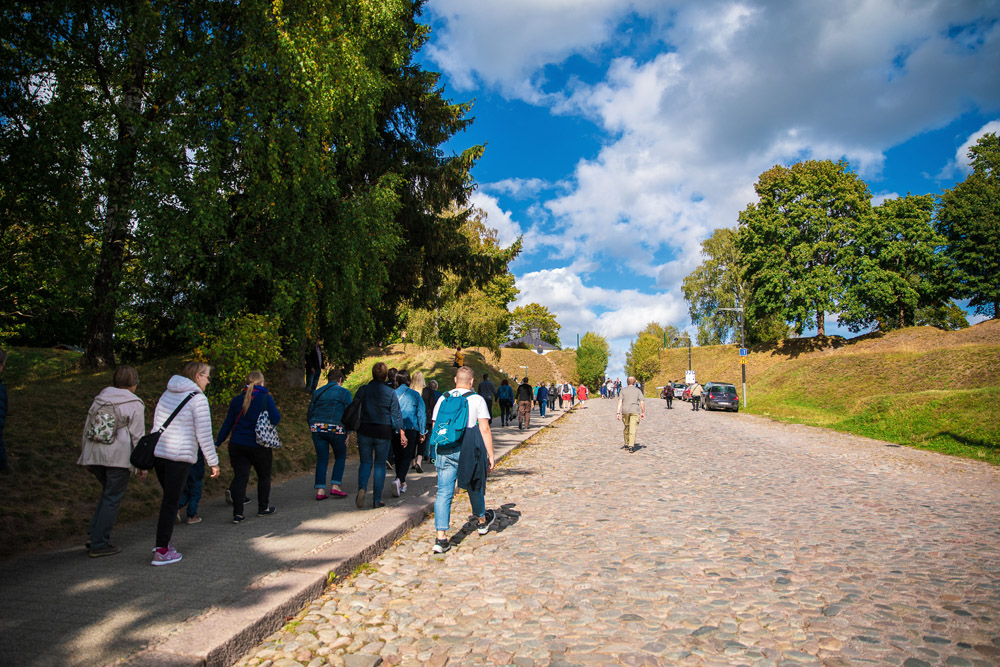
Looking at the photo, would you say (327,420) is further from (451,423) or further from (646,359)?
(646,359)

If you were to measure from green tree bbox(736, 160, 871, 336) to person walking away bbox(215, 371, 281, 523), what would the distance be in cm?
5074

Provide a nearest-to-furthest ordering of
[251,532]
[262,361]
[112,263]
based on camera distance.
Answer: [251,532], [262,361], [112,263]

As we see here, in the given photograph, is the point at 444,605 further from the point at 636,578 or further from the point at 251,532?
the point at 251,532

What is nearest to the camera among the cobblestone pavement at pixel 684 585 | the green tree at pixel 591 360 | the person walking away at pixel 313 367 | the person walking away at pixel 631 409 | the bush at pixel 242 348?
the cobblestone pavement at pixel 684 585

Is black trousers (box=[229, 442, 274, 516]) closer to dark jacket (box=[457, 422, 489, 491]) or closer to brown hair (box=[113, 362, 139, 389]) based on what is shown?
brown hair (box=[113, 362, 139, 389])

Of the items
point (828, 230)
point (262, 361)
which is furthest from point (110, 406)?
point (828, 230)

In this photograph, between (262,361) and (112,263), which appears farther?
(112,263)

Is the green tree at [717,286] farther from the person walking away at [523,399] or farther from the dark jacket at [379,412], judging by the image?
the dark jacket at [379,412]

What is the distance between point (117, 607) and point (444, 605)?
2.16 meters

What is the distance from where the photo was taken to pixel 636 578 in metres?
4.66

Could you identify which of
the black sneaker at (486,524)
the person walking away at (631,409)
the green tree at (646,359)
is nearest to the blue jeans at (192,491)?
the black sneaker at (486,524)

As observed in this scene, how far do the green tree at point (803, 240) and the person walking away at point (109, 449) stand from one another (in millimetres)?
52340

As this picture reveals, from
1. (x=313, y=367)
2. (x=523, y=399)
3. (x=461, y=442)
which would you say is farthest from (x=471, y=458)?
(x=523, y=399)

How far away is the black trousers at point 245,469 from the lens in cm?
635
